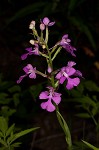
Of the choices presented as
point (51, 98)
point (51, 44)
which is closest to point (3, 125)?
point (51, 98)

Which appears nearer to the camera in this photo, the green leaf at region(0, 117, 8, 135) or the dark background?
the green leaf at region(0, 117, 8, 135)

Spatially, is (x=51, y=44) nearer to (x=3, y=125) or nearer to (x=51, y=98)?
(x=3, y=125)

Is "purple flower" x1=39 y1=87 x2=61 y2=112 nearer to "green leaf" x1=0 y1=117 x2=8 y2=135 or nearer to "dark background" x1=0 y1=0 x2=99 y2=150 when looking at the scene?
"green leaf" x1=0 y1=117 x2=8 y2=135

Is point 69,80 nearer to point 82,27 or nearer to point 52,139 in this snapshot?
point 52,139

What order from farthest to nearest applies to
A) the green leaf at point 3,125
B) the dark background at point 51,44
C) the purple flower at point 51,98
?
Answer: the dark background at point 51,44
the green leaf at point 3,125
the purple flower at point 51,98

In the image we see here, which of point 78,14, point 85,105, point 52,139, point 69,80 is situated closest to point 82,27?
point 78,14

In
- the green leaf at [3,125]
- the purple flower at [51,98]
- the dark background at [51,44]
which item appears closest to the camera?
the purple flower at [51,98]

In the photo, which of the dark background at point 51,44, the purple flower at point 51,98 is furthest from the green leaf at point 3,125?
the dark background at point 51,44

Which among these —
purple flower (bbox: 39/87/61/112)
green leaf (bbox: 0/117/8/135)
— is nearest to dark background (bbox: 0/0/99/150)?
green leaf (bbox: 0/117/8/135)

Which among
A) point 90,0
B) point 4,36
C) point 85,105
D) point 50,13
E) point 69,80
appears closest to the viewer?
point 69,80

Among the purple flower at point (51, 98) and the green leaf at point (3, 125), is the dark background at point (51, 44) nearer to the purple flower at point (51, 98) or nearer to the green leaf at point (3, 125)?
the green leaf at point (3, 125)

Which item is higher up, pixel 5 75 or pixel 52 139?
pixel 5 75
